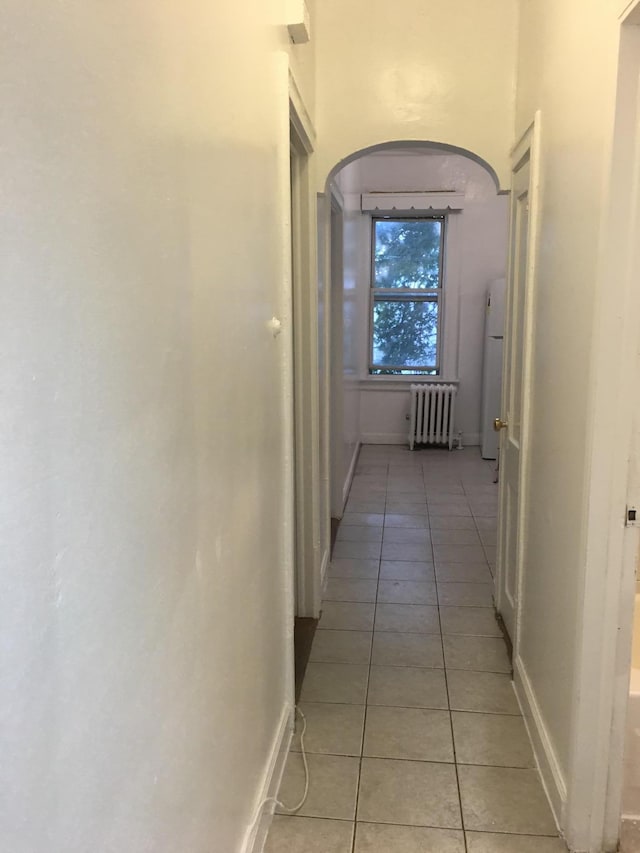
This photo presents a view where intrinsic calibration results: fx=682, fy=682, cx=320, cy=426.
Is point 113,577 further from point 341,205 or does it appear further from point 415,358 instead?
point 415,358

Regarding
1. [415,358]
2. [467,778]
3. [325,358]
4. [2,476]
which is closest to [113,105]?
[2,476]

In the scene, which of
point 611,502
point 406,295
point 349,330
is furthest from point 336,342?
point 611,502

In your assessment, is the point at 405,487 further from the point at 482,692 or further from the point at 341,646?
the point at 482,692

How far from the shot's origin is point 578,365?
1.84 metres

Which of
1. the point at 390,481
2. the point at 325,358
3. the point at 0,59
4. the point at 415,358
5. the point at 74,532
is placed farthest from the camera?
the point at 415,358

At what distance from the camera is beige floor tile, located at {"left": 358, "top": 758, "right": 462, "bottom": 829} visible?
1988 millimetres

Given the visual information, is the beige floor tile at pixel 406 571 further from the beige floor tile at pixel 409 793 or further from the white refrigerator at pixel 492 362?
the white refrigerator at pixel 492 362

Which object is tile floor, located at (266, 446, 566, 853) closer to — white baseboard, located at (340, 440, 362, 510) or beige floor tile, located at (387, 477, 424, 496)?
white baseboard, located at (340, 440, 362, 510)

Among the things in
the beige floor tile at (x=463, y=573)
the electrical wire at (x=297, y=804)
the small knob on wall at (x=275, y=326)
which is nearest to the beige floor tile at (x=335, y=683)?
the electrical wire at (x=297, y=804)

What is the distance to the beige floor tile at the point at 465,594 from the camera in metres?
3.38

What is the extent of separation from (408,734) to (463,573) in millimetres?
1473

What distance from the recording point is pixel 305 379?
3.04m

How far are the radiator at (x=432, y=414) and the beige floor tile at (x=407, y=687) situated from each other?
4201mm

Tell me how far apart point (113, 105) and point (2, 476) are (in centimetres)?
51
